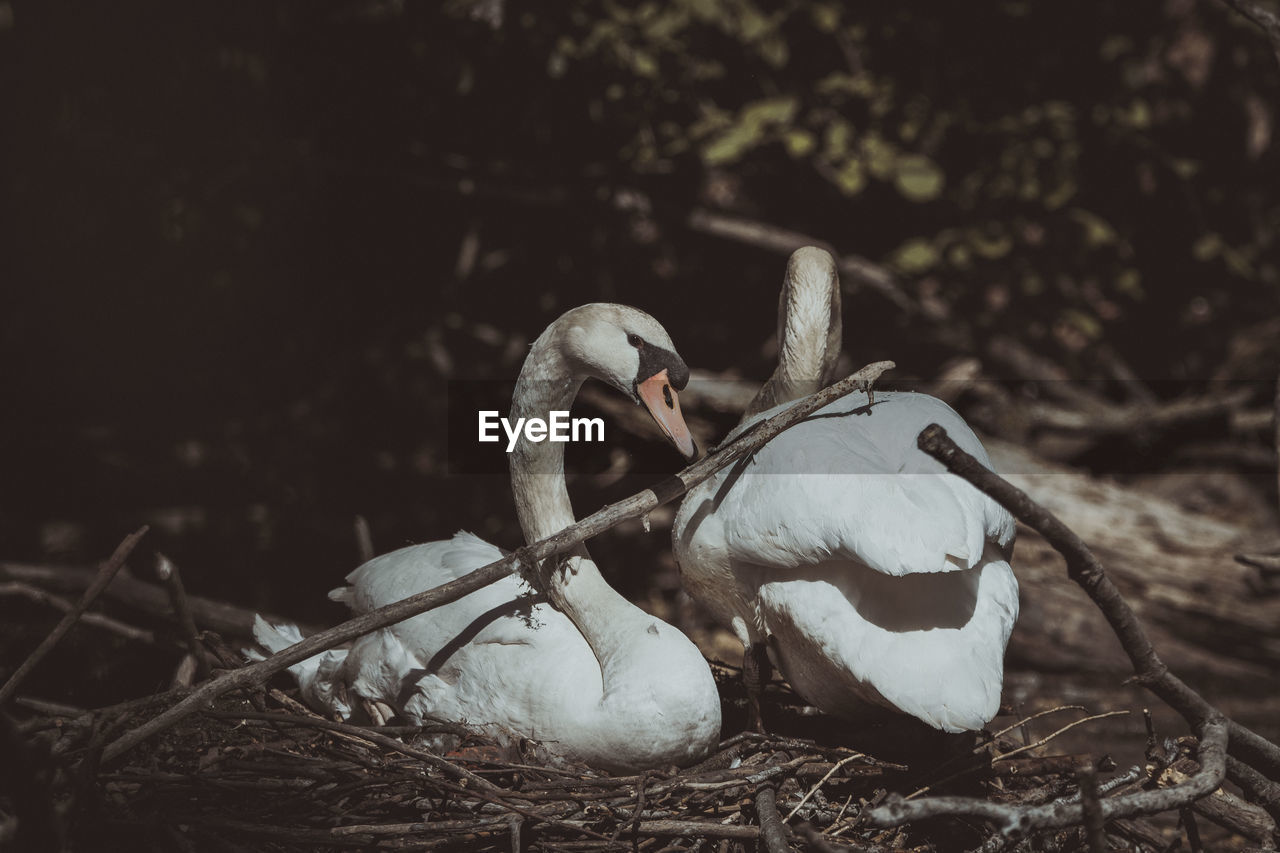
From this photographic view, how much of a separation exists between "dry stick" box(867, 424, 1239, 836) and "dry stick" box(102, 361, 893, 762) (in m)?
1.02

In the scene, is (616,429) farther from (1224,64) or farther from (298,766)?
(1224,64)

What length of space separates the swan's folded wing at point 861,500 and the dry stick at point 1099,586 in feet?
1.11

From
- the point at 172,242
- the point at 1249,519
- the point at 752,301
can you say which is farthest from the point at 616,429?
the point at 1249,519

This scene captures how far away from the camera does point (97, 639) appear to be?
4.75m

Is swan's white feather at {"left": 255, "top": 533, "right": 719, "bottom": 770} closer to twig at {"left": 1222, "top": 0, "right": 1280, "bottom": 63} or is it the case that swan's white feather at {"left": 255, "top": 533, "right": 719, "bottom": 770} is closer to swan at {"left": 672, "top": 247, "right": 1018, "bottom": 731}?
swan at {"left": 672, "top": 247, "right": 1018, "bottom": 731}

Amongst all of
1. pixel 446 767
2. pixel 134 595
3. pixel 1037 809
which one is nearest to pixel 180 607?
pixel 134 595

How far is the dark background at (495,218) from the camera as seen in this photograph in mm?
5566

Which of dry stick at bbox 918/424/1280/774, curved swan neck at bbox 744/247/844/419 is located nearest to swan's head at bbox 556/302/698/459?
curved swan neck at bbox 744/247/844/419

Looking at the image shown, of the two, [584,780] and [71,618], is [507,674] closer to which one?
[584,780]

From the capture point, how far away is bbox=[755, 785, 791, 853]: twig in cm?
266

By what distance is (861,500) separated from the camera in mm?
2881

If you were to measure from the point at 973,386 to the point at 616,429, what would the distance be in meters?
2.22

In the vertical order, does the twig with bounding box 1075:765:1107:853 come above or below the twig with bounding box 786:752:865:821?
above

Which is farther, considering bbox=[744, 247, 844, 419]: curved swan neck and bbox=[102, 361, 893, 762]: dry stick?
bbox=[744, 247, 844, 419]: curved swan neck
